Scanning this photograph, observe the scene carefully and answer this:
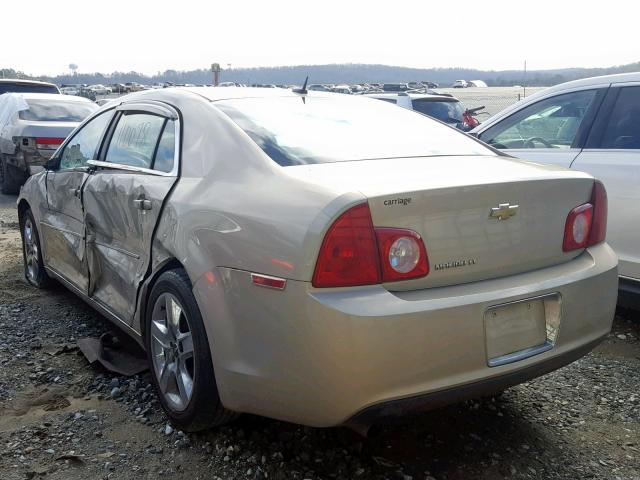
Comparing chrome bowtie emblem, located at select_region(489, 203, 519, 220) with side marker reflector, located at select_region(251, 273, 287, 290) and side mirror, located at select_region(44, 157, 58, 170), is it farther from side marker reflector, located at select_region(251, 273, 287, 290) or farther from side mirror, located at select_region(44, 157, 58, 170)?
side mirror, located at select_region(44, 157, 58, 170)

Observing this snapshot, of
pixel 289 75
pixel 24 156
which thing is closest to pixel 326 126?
pixel 24 156

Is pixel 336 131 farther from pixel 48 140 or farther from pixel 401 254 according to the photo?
pixel 48 140

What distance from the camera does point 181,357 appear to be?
9.61 feet

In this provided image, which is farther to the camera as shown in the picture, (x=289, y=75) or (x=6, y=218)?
(x=289, y=75)

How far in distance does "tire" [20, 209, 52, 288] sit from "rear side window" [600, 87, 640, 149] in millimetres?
4208

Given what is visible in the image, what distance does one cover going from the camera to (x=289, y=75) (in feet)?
267

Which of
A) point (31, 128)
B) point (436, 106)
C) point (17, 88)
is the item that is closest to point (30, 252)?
point (31, 128)

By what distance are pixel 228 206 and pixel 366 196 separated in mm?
633

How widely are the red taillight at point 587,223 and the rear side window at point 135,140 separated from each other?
206 centimetres

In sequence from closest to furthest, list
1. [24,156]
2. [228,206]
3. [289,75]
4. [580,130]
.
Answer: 1. [228,206]
2. [580,130]
3. [24,156]
4. [289,75]

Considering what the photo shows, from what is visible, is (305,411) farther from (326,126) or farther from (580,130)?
(580,130)

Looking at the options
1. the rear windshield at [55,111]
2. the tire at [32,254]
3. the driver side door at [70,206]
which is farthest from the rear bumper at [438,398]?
the rear windshield at [55,111]

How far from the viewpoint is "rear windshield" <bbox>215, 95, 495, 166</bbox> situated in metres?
2.86

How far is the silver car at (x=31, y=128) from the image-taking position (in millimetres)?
9906
